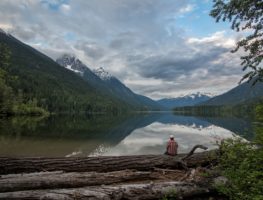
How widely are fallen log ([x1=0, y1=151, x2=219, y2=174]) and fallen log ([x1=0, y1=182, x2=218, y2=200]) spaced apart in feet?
6.65

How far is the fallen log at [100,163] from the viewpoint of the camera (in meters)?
12.4

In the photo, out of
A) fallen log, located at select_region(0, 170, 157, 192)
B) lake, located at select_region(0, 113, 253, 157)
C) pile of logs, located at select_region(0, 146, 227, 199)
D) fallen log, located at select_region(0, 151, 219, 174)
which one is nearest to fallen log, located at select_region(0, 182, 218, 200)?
Answer: pile of logs, located at select_region(0, 146, 227, 199)

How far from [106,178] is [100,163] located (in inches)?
77.1

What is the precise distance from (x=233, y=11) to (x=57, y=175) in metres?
9.23

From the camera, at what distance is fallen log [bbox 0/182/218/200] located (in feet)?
30.6

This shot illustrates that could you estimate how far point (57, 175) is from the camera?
36.2 feet

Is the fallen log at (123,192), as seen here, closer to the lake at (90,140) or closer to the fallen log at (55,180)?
the fallen log at (55,180)

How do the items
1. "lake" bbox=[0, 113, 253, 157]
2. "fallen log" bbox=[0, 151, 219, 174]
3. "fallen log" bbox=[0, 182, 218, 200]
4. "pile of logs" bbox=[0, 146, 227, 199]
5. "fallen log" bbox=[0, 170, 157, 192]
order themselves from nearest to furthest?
"fallen log" bbox=[0, 182, 218, 200]
"pile of logs" bbox=[0, 146, 227, 199]
"fallen log" bbox=[0, 170, 157, 192]
"fallen log" bbox=[0, 151, 219, 174]
"lake" bbox=[0, 113, 253, 157]

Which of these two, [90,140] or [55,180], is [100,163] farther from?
[90,140]

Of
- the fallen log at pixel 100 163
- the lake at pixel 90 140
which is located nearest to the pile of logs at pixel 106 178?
the fallen log at pixel 100 163

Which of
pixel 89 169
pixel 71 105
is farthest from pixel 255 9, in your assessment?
pixel 71 105

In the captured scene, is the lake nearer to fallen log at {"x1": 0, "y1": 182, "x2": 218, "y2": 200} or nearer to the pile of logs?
the pile of logs

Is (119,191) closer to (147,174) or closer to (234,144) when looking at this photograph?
(147,174)

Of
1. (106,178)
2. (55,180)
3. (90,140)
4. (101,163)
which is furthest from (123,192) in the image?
(90,140)
